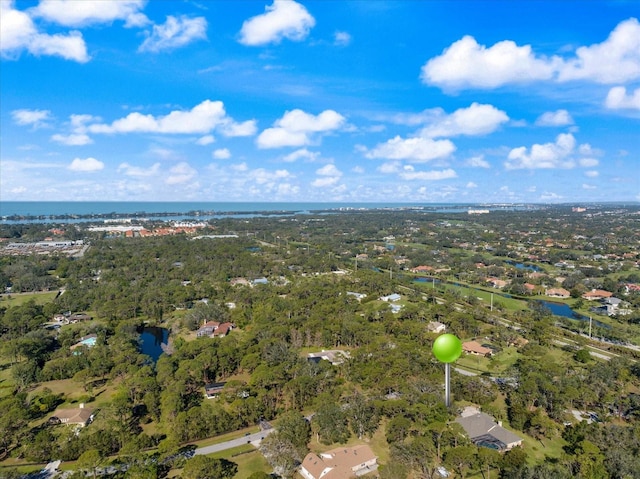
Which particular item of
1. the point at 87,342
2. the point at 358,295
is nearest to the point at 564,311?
the point at 358,295

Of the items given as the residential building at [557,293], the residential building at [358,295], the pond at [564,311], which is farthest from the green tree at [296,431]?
the residential building at [557,293]

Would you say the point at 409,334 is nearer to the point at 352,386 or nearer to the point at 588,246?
the point at 352,386

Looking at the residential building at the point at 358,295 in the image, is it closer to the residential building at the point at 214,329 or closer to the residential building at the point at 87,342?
the residential building at the point at 214,329

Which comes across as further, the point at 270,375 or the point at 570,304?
the point at 570,304

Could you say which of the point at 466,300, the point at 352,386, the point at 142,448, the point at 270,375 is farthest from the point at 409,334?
the point at 142,448

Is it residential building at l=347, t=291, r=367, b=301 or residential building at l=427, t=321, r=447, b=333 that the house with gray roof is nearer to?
residential building at l=427, t=321, r=447, b=333

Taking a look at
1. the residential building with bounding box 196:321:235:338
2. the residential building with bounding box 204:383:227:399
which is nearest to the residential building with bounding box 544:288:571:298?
the residential building with bounding box 196:321:235:338

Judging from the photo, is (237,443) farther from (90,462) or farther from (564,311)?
(564,311)

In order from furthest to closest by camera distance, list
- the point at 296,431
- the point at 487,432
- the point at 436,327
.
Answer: the point at 436,327, the point at 487,432, the point at 296,431
